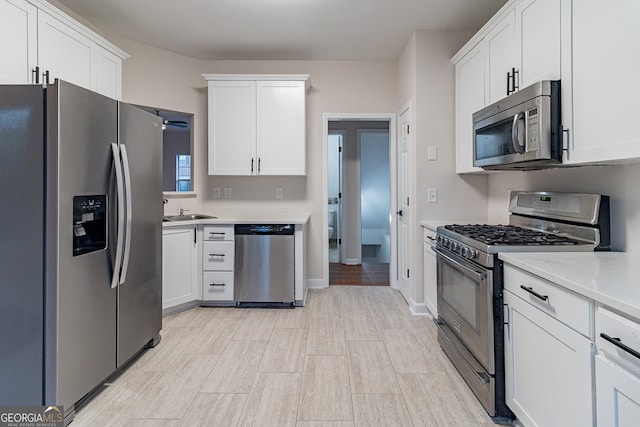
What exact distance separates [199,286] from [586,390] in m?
3.24

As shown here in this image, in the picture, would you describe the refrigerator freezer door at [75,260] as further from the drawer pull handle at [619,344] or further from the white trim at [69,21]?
the drawer pull handle at [619,344]

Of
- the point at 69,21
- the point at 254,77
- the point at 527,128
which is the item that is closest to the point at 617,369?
the point at 527,128

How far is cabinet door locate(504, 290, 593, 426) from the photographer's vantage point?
123 cm

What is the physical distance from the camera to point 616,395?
1073mm

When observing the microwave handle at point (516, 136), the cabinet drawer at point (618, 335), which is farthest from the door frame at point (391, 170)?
the cabinet drawer at point (618, 335)

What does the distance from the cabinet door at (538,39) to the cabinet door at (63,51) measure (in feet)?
9.55

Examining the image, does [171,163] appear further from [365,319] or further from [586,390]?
[586,390]

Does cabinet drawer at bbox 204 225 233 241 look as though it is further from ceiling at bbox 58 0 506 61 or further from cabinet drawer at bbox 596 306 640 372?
cabinet drawer at bbox 596 306 640 372

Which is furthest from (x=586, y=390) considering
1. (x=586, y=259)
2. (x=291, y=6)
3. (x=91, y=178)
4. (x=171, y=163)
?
(x=171, y=163)

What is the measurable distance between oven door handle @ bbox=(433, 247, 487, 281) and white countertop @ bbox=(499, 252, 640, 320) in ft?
0.51

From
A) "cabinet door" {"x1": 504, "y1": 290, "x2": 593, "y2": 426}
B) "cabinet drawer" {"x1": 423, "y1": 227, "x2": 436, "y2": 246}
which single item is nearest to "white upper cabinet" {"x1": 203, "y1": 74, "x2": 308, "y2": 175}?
"cabinet drawer" {"x1": 423, "y1": 227, "x2": 436, "y2": 246}

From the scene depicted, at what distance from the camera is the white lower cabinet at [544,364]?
4.02 ft

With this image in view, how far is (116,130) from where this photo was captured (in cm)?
216

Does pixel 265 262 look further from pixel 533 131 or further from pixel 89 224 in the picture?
pixel 533 131
